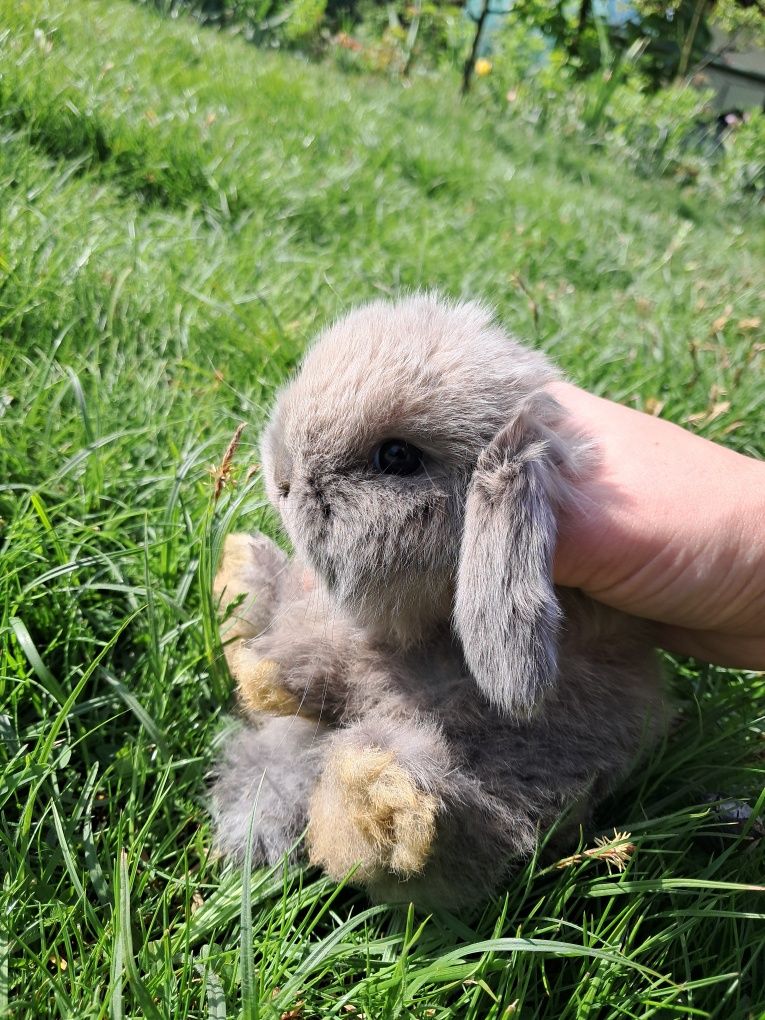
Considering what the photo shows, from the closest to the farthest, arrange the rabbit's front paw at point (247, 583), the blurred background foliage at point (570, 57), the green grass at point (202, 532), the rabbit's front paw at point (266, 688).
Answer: the green grass at point (202, 532)
the rabbit's front paw at point (266, 688)
the rabbit's front paw at point (247, 583)
the blurred background foliage at point (570, 57)

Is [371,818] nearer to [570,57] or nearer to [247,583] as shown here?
[247,583]

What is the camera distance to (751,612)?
5.78ft

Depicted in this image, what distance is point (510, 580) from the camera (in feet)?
4.20

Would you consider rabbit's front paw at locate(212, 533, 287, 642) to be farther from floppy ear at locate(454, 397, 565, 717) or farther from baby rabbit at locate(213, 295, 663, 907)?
floppy ear at locate(454, 397, 565, 717)

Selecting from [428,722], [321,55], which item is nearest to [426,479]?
[428,722]

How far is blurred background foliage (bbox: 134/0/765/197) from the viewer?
343 inches

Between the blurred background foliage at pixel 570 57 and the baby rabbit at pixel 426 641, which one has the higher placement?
the blurred background foliage at pixel 570 57

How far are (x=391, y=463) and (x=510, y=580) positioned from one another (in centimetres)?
32

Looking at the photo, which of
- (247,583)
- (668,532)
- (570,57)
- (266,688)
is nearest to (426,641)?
(266,688)

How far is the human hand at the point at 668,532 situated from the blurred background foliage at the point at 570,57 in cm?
734

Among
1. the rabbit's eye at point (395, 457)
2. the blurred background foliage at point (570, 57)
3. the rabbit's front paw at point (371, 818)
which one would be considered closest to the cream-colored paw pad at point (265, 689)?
the rabbit's front paw at point (371, 818)

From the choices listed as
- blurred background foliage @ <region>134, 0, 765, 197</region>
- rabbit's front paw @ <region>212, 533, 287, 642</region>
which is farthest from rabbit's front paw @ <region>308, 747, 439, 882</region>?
blurred background foliage @ <region>134, 0, 765, 197</region>

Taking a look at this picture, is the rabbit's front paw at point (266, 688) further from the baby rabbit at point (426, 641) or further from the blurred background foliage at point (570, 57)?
the blurred background foliage at point (570, 57)

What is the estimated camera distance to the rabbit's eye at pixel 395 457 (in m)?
1.43
